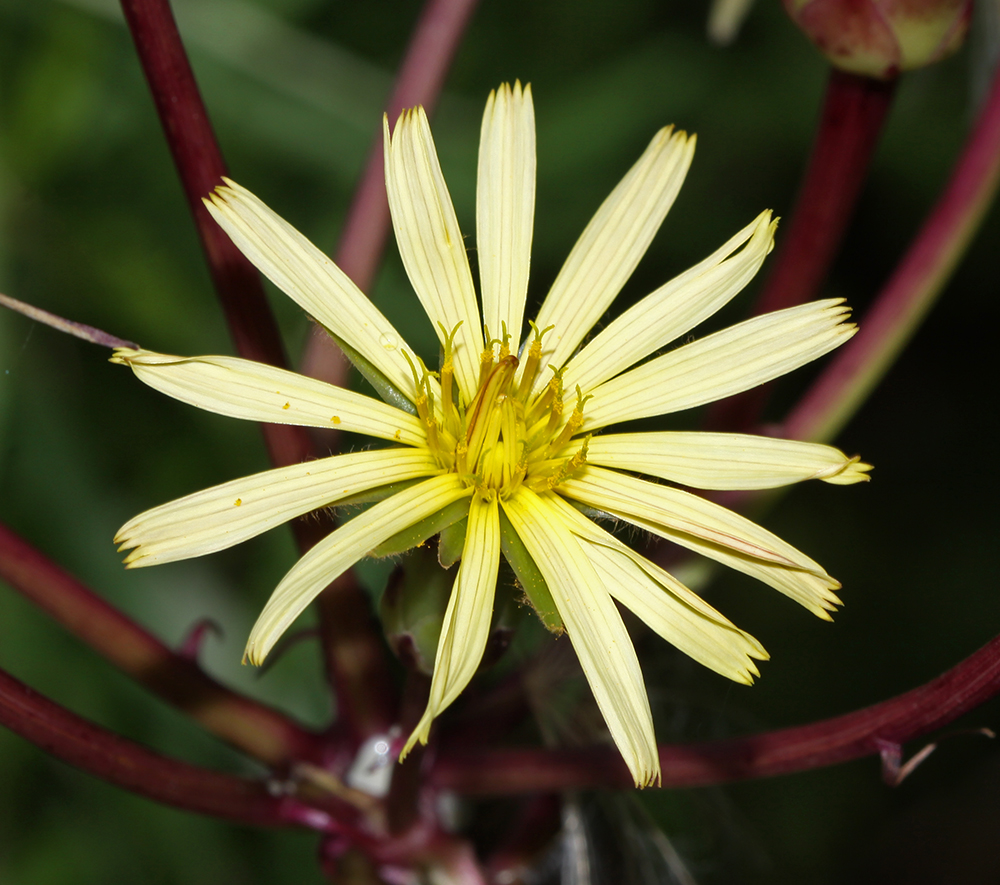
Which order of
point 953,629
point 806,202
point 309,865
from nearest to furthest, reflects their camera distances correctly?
point 806,202, point 309,865, point 953,629

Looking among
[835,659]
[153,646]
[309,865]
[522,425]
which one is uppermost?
[522,425]

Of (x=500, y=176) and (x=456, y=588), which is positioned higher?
(x=500, y=176)

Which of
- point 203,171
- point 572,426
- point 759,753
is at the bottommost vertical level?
point 759,753

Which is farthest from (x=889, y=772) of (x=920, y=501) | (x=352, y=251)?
(x=920, y=501)

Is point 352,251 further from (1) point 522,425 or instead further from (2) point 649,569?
(2) point 649,569

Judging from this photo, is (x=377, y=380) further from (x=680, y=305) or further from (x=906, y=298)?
(x=906, y=298)

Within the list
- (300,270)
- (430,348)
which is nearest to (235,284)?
(300,270)

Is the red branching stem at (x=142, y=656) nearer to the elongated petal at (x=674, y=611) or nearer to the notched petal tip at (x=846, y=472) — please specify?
the elongated petal at (x=674, y=611)
